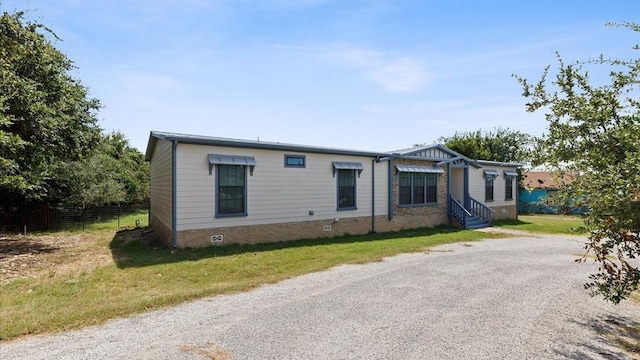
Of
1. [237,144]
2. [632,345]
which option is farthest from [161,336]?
[237,144]

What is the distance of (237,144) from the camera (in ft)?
36.1

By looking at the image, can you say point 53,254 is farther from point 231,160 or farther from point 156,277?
point 231,160

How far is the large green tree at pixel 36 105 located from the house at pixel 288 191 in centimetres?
271

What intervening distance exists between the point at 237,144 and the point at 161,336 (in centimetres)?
739

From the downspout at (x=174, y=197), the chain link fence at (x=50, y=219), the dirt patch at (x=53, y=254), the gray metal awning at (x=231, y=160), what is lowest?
the dirt patch at (x=53, y=254)

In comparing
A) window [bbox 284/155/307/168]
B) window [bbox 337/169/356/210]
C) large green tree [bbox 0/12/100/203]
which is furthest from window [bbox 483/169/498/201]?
large green tree [bbox 0/12/100/203]

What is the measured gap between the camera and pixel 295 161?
1252 cm

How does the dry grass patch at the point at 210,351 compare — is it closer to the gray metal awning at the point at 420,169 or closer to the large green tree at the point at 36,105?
the large green tree at the point at 36,105

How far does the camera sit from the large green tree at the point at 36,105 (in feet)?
27.7

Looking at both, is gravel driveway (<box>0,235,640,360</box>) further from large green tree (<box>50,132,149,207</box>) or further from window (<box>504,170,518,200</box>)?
window (<box>504,170,518,200</box>)

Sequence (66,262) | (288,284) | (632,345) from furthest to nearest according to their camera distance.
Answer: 1. (66,262)
2. (288,284)
3. (632,345)

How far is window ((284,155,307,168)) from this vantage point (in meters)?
12.3

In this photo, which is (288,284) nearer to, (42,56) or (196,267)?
(196,267)

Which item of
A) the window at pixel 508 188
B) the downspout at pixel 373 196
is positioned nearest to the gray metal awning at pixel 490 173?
the window at pixel 508 188
